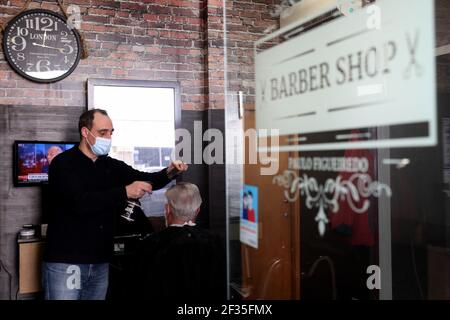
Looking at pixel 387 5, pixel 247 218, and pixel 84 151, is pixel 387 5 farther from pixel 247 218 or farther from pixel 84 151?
pixel 84 151

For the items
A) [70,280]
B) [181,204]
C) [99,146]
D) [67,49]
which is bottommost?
[70,280]

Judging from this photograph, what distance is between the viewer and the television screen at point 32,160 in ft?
12.6

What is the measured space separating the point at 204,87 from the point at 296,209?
247 centimetres

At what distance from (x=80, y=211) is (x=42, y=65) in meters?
1.71

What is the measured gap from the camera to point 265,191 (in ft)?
8.56

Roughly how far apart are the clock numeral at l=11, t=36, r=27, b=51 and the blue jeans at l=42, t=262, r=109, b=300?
1.92 m

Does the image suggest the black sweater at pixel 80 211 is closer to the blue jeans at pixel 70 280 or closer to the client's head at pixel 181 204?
the blue jeans at pixel 70 280

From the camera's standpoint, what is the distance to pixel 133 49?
14.1 feet

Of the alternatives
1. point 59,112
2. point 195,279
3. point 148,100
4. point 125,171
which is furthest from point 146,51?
point 195,279

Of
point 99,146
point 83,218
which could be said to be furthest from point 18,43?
point 83,218

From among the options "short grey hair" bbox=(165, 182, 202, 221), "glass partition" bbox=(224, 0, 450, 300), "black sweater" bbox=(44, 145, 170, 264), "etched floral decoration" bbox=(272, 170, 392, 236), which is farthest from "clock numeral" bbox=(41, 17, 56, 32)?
"etched floral decoration" bbox=(272, 170, 392, 236)

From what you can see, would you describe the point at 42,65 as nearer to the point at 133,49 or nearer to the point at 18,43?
the point at 18,43

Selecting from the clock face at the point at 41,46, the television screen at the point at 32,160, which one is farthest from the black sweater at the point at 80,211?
the clock face at the point at 41,46

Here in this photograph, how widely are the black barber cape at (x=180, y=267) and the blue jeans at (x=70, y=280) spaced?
0.50m
